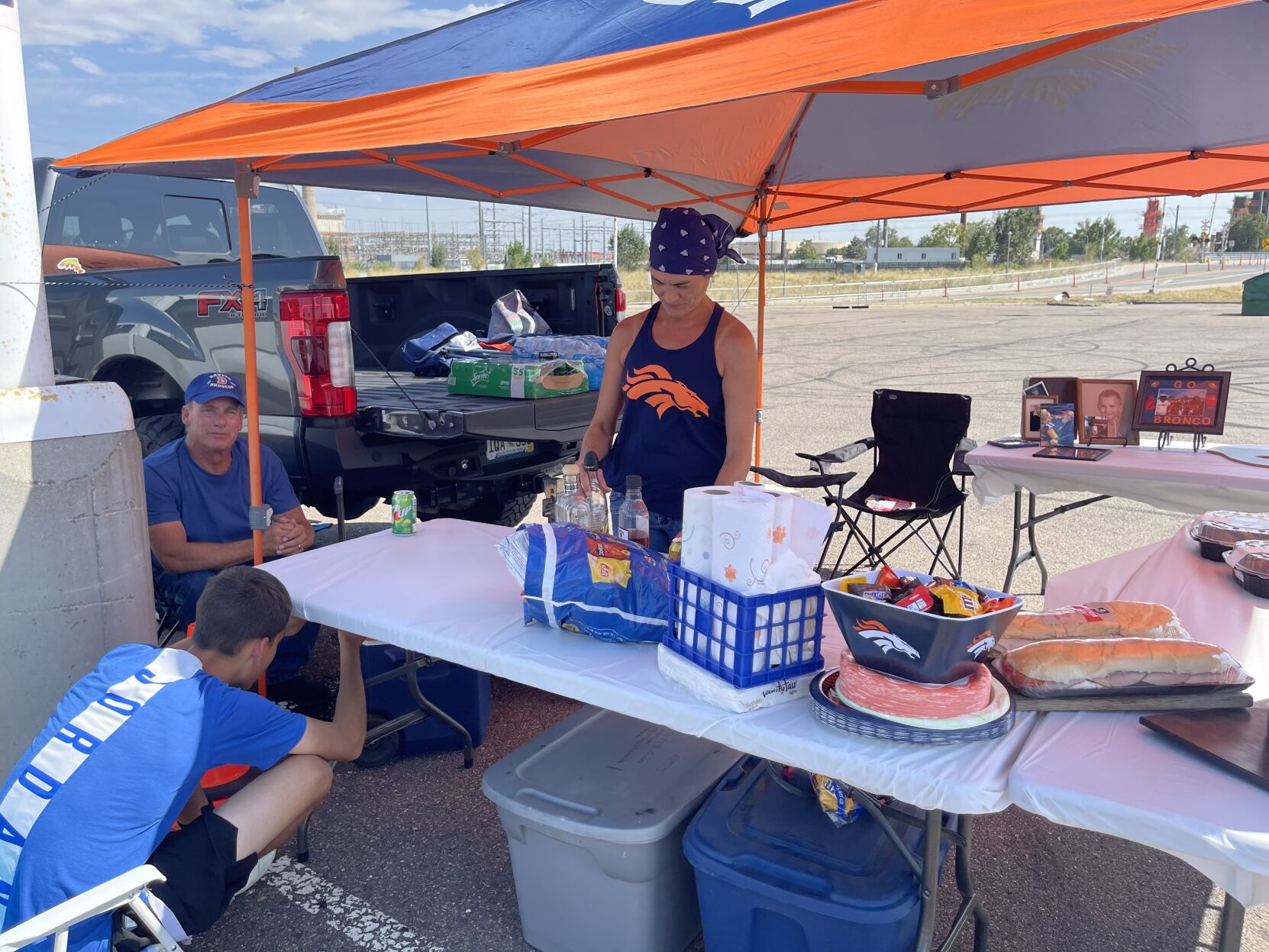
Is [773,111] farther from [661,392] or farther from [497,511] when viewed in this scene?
[497,511]

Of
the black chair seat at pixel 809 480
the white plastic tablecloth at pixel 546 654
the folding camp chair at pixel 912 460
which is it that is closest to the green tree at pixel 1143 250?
the folding camp chair at pixel 912 460

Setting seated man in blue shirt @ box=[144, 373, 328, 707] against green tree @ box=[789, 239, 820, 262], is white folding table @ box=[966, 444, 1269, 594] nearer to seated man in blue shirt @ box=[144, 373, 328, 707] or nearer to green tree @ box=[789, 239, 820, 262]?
seated man in blue shirt @ box=[144, 373, 328, 707]

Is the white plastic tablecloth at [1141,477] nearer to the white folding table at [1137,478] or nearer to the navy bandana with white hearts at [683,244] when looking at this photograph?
the white folding table at [1137,478]

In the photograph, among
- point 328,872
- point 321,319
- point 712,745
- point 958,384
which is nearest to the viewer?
point 712,745

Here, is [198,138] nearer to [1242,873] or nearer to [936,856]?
[936,856]

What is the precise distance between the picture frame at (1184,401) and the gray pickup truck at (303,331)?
268cm

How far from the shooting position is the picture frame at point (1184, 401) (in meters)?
4.23

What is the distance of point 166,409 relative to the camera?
466 centimetres

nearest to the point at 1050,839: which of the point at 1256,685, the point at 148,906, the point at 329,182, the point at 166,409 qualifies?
the point at 1256,685

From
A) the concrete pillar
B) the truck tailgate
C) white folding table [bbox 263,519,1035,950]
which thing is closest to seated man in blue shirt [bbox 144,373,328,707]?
the truck tailgate

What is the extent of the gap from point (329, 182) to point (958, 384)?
10.2 meters

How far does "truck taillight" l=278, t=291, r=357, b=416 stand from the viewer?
141 inches

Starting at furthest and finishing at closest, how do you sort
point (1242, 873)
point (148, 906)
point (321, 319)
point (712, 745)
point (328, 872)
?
point (321, 319), point (328, 872), point (712, 745), point (148, 906), point (1242, 873)

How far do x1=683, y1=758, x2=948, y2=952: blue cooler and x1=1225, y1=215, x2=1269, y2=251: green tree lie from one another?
8107 cm
